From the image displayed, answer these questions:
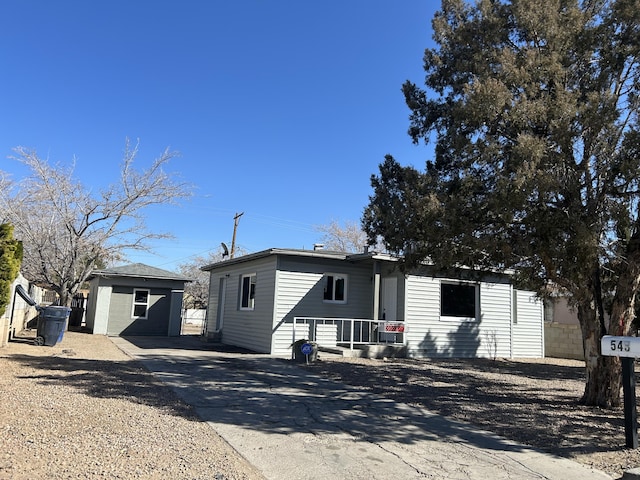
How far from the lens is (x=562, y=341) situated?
19297 mm

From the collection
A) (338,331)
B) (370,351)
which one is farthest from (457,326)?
(338,331)

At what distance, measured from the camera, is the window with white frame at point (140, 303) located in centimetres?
2277

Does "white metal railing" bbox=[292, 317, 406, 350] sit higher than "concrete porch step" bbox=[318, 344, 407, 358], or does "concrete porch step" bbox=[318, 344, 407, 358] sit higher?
"white metal railing" bbox=[292, 317, 406, 350]

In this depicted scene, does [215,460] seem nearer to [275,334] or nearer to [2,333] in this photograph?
[275,334]

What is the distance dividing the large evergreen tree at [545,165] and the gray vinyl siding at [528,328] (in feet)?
32.6

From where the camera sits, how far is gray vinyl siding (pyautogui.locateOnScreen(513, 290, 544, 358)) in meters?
18.2

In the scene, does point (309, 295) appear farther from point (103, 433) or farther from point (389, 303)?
point (103, 433)

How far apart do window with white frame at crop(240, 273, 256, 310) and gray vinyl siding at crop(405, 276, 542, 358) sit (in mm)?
5181

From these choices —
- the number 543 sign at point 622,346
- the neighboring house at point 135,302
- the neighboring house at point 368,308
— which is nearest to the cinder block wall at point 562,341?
the neighboring house at point 368,308

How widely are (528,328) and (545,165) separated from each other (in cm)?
1313

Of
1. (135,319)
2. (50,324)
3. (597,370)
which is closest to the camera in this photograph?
(597,370)

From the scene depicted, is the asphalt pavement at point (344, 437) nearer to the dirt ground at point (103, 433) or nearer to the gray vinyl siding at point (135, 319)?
the dirt ground at point (103, 433)

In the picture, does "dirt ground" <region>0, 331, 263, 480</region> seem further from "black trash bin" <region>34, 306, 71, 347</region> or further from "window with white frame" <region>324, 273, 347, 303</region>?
"window with white frame" <region>324, 273, 347, 303</region>

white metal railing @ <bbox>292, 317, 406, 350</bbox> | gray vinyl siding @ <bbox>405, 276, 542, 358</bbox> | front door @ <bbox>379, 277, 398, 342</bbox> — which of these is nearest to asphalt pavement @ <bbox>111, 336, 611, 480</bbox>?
white metal railing @ <bbox>292, 317, 406, 350</bbox>
